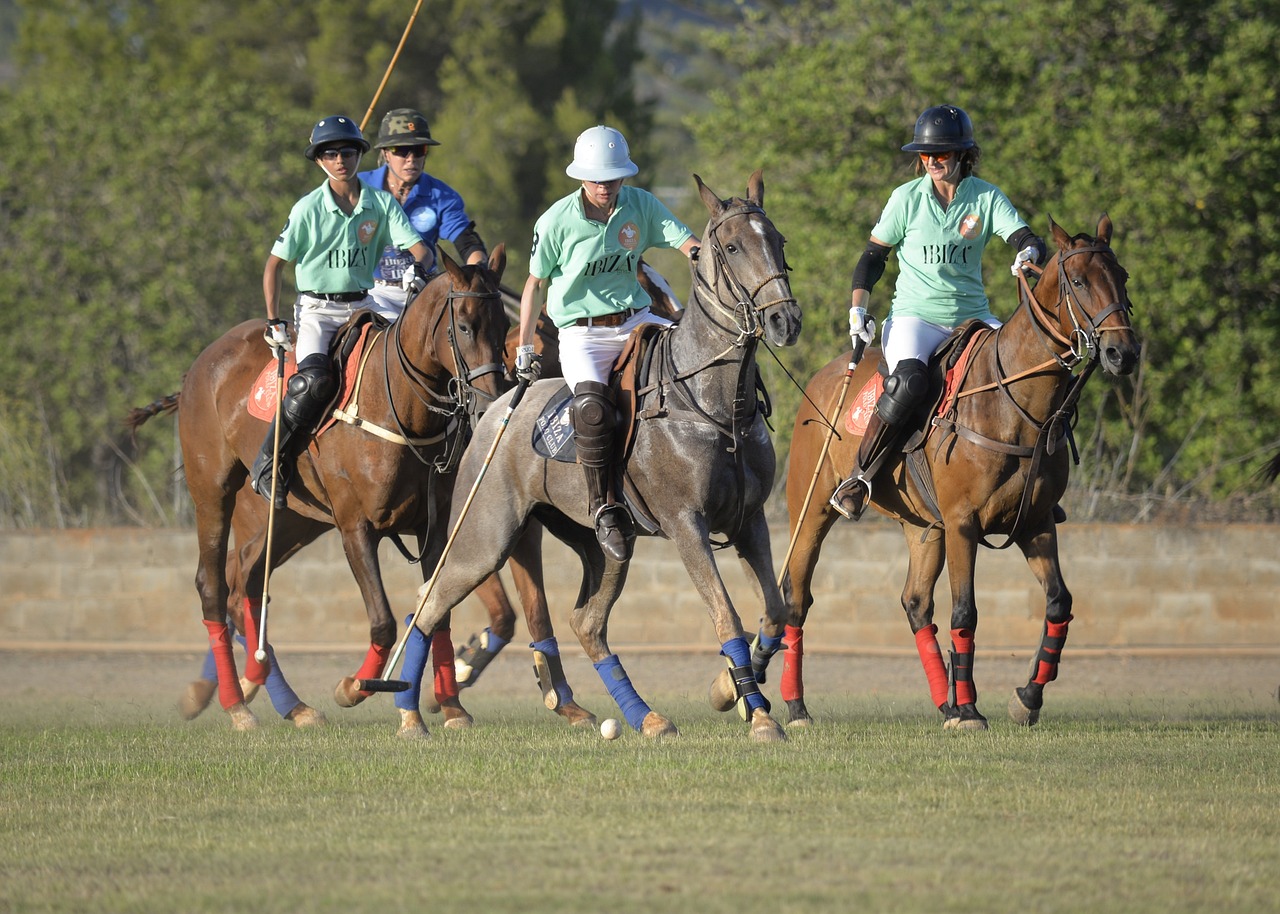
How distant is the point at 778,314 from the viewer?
8133 millimetres

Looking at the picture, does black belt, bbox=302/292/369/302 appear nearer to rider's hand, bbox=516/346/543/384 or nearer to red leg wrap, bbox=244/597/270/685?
rider's hand, bbox=516/346/543/384

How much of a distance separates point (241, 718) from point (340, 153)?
341 cm

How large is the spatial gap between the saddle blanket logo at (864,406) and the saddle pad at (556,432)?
6.29 feet

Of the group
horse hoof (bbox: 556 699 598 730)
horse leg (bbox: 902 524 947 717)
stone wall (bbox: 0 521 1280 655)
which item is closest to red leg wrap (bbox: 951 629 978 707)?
horse leg (bbox: 902 524 947 717)

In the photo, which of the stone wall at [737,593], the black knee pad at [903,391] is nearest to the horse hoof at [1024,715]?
the black knee pad at [903,391]

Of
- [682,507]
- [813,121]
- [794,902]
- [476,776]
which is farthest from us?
[813,121]

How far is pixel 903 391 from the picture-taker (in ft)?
31.5

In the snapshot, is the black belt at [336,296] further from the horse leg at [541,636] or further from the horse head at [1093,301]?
the horse head at [1093,301]

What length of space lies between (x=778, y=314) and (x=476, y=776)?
2462 mm

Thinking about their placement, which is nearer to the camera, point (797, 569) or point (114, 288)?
point (797, 569)

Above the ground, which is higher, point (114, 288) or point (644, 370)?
point (644, 370)

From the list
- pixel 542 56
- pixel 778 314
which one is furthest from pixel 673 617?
pixel 542 56

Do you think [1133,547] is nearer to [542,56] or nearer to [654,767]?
[654,767]

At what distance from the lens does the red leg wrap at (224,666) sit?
1104 centimetres
